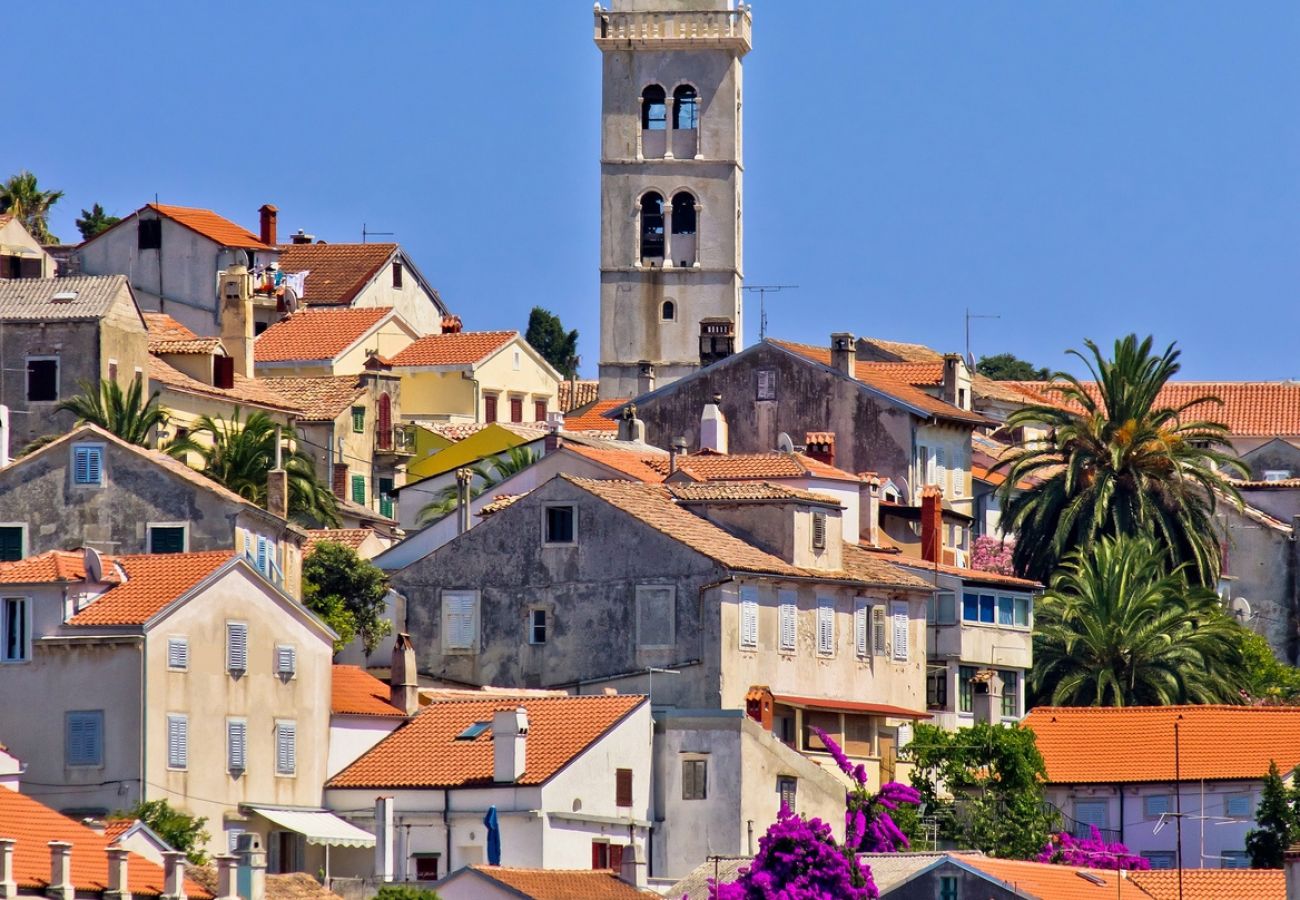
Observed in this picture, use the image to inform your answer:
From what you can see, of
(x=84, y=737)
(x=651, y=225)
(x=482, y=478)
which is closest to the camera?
(x=84, y=737)

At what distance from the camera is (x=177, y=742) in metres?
65.7

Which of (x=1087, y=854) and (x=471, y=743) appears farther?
(x=1087, y=854)

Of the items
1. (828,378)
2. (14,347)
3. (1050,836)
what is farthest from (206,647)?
(828,378)

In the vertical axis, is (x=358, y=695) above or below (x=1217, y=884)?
above

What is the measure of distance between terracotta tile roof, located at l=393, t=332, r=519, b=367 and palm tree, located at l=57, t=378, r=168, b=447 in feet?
99.3

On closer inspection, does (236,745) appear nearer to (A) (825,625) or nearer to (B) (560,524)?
(B) (560,524)

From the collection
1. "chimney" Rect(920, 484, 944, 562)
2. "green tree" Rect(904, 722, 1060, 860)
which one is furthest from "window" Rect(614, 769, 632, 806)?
"chimney" Rect(920, 484, 944, 562)

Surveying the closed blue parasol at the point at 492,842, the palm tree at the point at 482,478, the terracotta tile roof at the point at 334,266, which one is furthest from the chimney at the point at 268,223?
the closed blue parasol at the point at 492,842

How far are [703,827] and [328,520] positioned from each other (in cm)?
2218

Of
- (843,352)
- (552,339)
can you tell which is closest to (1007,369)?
(552,339)

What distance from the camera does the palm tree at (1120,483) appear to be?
93500mm

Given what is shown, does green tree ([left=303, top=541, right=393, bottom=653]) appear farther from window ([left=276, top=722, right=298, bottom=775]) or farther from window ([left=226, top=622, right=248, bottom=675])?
window ([left=226, top=622, right=248, bottom=675])

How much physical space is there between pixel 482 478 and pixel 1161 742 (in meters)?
22.7

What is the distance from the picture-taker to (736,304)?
425 feet
